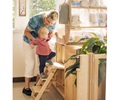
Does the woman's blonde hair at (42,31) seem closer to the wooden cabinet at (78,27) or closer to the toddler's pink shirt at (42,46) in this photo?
the toddler's pink shirt at (42,46)

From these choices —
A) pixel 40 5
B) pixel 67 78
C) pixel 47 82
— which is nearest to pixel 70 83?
pixel 67 78

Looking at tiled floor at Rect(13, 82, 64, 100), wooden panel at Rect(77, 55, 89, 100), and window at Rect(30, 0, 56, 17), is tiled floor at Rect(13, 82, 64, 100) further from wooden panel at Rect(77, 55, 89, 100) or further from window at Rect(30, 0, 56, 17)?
wooden panel at Rect(77, 55, 89, 100)

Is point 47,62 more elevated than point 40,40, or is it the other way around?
point 40,40

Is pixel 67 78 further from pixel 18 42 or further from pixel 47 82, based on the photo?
pixel 18 42

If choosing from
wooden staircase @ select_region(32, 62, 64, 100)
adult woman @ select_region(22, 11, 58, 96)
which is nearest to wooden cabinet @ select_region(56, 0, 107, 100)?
wooden staircase @ select_region(32, 62, 64, 100)

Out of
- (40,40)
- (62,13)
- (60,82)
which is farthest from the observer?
(60,82)

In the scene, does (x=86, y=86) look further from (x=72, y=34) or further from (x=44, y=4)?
(x=44, y=4)

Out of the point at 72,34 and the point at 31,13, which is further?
the point at 31,13

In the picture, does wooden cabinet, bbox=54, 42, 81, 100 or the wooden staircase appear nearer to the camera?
wooden cabinet, bbox=54, 42, 81, 100

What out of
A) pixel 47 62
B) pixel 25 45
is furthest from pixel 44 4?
pixel 47 62

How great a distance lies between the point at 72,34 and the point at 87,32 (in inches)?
9.2

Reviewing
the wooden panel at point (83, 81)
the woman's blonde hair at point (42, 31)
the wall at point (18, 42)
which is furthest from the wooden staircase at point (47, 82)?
the wooden panel at point (83, 81)
